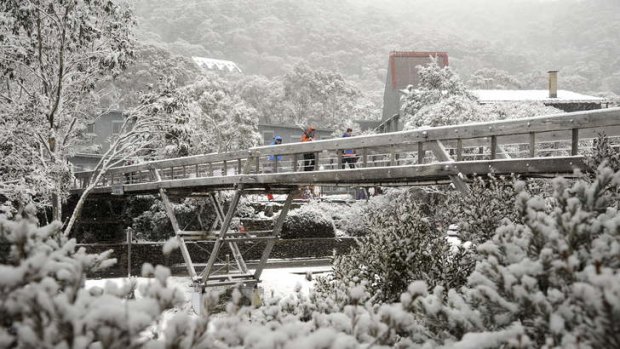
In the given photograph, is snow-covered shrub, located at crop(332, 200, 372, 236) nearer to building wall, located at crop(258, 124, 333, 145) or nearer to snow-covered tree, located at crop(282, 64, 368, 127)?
building wall, located at crop(258, 124, 333, 145)

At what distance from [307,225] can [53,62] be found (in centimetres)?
1333

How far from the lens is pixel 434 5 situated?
183m

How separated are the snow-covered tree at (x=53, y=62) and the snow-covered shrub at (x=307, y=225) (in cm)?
1098

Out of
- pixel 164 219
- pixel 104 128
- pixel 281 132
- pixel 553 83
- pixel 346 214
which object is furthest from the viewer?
pixel 281 132

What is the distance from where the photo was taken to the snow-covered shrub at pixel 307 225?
2705 cm

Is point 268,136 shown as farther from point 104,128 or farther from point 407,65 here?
point 104,128

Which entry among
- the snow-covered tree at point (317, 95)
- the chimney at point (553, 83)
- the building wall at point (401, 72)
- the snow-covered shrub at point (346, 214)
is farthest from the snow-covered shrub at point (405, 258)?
the snow-covered tree at point (317, 95)

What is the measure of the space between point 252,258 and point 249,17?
119 m

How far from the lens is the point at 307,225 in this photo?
2730cm

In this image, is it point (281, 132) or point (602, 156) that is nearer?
point (602, 156)

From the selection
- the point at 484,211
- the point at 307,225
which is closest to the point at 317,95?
the point at 307,225

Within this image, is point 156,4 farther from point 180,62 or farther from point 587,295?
point 587,295

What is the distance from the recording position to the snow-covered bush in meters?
27.0

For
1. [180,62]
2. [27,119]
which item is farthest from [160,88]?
[180,62]
